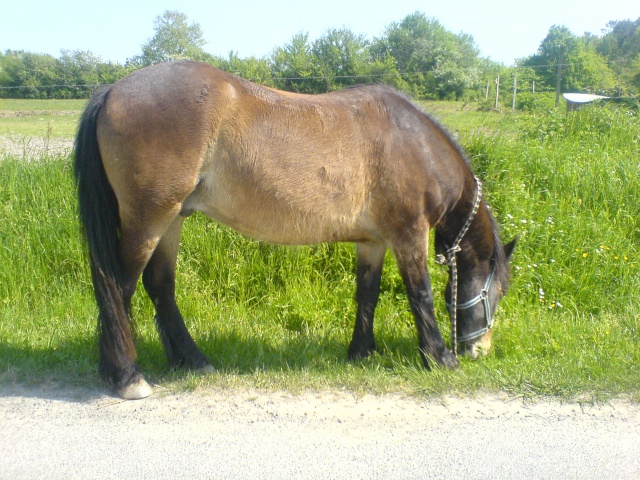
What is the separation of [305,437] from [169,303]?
1.52m

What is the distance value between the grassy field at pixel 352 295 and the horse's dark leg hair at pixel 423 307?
167mm

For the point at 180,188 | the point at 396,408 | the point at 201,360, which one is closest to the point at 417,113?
the point at 180,188

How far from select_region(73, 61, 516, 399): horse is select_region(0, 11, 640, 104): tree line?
5620 mm

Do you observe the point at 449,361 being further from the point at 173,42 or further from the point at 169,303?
the point at 173,42

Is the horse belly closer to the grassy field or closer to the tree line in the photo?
the grassy field

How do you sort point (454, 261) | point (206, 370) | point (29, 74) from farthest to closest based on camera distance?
point (29, 74) → point (454, 261) → point (206, 370)

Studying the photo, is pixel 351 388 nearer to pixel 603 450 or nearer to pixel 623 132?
pixel 603 450

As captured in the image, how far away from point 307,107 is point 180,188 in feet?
3.23

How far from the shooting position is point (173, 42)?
2078cm

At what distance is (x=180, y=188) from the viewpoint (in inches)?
132

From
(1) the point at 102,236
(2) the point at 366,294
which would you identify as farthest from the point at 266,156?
(2) the point at 366,294

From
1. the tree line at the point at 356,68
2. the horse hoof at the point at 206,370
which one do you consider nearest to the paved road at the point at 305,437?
the horse hoof at the point at 206,370

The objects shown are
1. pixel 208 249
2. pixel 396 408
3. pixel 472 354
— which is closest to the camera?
pixel 396 408

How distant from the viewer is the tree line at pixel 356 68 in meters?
10.5
